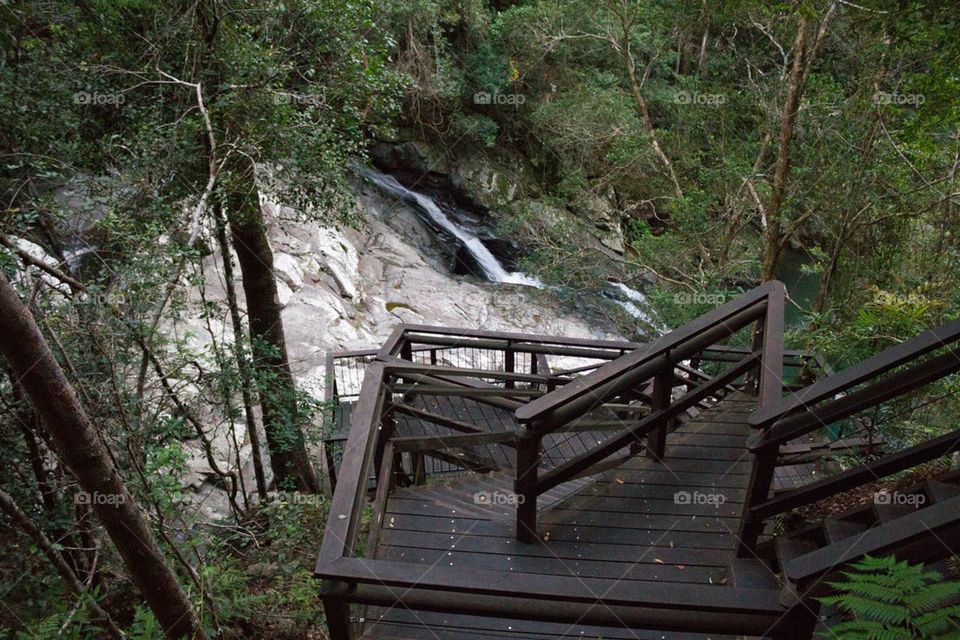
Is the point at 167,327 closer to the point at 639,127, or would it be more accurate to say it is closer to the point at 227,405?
the point at 227,405

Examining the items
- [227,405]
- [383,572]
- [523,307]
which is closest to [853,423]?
[383,572]

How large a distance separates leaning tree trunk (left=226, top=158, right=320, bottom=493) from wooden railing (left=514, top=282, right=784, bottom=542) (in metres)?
4.25

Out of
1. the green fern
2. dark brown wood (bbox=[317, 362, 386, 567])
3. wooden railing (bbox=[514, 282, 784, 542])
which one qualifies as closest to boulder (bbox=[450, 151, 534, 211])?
wooden railing (bbox=[514, 282, 784, 542])

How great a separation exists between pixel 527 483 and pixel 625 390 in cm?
87

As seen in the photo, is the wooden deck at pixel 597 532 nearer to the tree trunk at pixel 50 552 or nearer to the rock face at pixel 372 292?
the tree trunk at pixel 50 552

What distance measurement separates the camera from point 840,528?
3035 millimetres

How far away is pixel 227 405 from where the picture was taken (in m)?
6.41

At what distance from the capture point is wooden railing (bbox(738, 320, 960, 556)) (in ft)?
8.66

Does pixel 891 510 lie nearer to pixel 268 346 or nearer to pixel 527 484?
pixel 527 484

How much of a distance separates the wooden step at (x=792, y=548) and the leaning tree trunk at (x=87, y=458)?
3199 mm

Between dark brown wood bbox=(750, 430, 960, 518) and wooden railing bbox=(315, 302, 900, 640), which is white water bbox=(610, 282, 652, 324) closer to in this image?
wooden railing bbox=(315, 302, 900, 640)

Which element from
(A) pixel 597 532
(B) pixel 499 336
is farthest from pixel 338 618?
(B) pixel 499 336

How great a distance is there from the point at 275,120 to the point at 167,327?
4807mm

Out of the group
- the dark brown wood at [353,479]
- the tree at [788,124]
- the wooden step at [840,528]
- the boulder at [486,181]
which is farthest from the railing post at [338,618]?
the boulder at [486,181]
